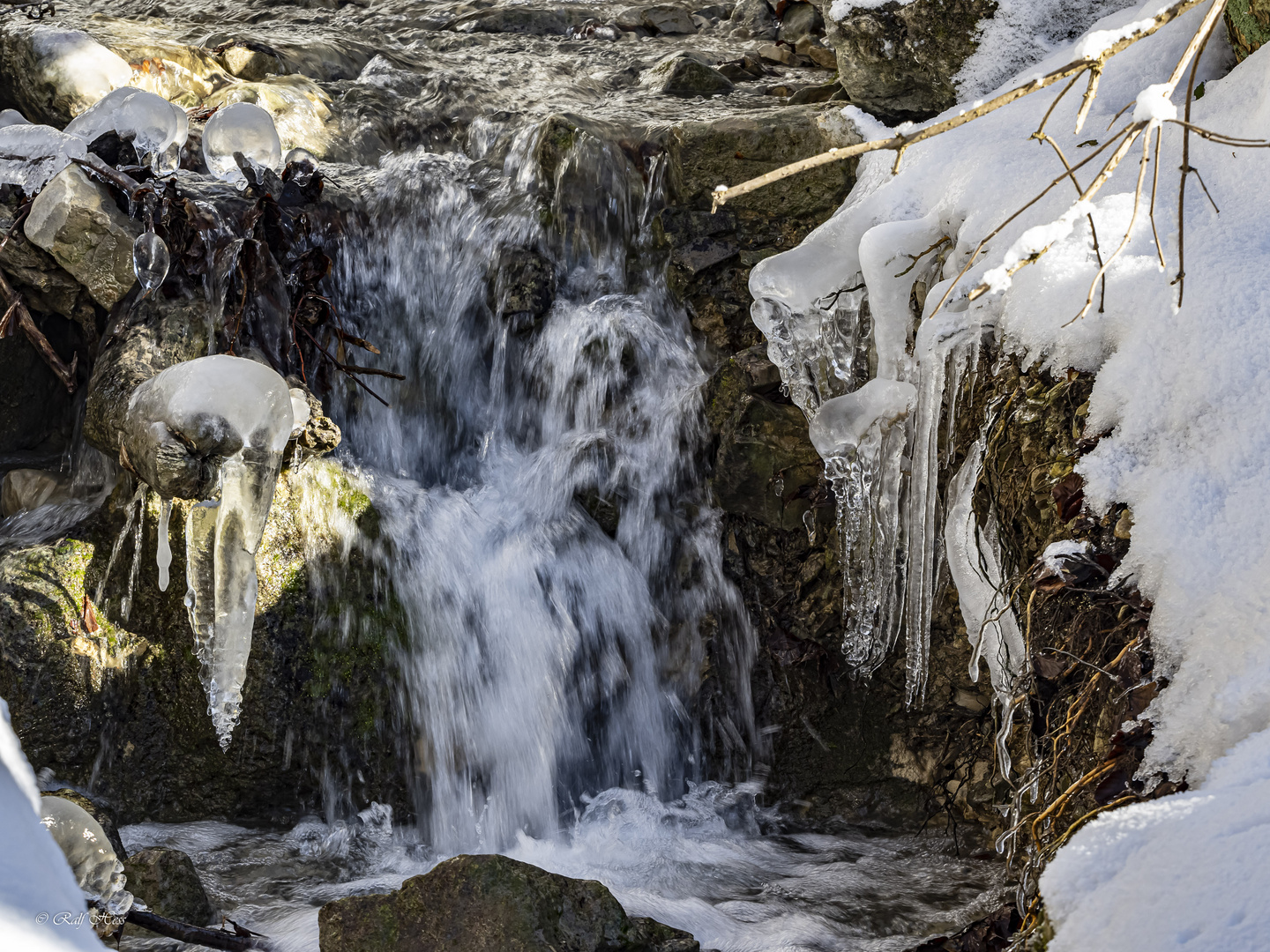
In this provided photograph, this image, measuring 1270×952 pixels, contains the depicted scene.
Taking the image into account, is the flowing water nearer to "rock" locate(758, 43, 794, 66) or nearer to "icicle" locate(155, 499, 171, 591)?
"icicle" locate(155, 499, 171, 591)

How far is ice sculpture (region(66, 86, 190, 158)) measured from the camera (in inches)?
150

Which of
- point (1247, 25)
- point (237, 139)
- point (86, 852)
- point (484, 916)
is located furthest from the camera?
point (237, 139)

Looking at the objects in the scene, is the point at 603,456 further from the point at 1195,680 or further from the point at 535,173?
the point at 1195,680

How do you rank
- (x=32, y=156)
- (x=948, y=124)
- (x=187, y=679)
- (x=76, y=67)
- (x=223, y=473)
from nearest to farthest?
1. (x=948, y=124)
2. (x=223, y=473)
3. (x=187, y=679)
4. (x=32, y=156)
5. (x=76, y=67)

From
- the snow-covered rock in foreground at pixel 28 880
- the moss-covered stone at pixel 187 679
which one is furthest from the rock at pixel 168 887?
the snow-covered rock in foreground at pixel 28 880

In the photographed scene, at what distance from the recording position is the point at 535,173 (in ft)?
14.4

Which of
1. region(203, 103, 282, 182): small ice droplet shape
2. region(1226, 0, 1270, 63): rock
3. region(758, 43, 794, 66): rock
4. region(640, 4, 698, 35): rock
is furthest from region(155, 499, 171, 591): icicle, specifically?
region(640, 4, 698, 35): rock

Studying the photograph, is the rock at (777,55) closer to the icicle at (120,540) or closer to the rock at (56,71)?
the rock at (56,71)

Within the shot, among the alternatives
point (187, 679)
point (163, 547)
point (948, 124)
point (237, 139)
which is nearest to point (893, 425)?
point (948, 124)

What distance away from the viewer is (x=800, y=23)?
599cm

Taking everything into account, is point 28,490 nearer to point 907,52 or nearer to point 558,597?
point 558,597

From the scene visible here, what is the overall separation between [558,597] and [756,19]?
4987 millimetres

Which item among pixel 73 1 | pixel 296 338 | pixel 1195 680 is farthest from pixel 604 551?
pixel 73 1

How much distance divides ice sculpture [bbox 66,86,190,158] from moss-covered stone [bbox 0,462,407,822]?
1516 millimetres
